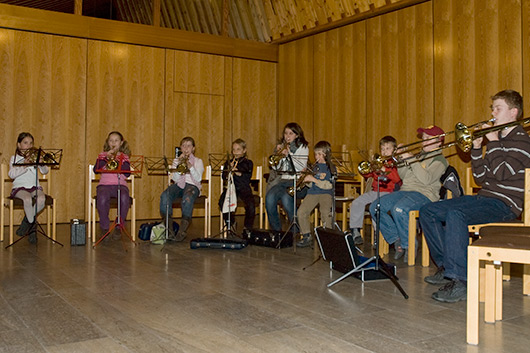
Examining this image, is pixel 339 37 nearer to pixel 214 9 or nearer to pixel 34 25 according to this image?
pixel 214 9

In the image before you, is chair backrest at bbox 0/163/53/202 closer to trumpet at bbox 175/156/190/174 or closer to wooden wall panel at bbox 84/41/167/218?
wooden wall panel at bbox 84/41/167/218

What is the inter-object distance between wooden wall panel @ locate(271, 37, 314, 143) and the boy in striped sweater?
5334 mm

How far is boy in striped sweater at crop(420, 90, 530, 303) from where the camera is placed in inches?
135

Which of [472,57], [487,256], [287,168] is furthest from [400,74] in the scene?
[487,256]

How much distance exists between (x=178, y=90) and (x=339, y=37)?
2635mm

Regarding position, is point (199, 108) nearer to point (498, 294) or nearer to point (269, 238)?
point (269, 238)

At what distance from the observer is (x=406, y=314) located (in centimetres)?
311

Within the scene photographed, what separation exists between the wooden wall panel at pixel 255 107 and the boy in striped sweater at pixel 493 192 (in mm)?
5901

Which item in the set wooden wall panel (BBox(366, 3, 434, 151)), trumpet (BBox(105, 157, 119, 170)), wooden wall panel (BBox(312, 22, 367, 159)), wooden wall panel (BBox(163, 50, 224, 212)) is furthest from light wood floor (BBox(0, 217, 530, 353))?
wooden wall panel (BBox(163, 50, 224, 212))

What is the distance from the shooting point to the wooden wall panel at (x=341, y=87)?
8.09 meters

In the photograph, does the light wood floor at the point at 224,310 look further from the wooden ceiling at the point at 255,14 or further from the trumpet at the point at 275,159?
the wooden ceiling at the point at 255,14

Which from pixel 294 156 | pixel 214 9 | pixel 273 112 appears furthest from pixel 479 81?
pixel 214 9

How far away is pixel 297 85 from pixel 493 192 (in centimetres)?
592

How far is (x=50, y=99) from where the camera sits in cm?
780
